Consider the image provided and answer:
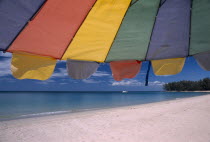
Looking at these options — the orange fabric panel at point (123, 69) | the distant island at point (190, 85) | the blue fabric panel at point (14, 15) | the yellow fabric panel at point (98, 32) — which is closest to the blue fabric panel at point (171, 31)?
the orange fabric panel at point (123, 69)

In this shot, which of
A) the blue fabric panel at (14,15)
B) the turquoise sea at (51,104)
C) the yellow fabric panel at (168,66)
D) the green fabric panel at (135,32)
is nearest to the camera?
the blue fabric panel at (14,15)

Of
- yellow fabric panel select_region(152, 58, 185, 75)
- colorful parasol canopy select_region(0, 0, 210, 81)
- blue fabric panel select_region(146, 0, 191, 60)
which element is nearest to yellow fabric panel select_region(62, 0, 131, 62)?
colorful parasol canopy select_region(0, 0, 210, 81)

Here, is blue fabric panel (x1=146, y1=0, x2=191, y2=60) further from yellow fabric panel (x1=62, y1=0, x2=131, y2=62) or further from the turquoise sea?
the turquoise sea

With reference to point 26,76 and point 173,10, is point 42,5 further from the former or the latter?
point 173,10

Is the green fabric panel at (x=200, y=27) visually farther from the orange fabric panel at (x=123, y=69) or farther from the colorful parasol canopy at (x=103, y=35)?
the orange fabric panel at (x=123, y=69)

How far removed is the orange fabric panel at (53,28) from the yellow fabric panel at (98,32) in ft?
0.27

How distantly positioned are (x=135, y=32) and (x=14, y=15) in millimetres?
1311

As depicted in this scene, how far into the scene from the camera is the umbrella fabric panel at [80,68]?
7.70 feet

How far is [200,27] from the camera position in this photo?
1957 millimetres

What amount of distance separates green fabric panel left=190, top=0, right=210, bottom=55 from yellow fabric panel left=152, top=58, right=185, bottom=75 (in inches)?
9.6

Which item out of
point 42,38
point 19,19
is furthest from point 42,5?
point 42,38

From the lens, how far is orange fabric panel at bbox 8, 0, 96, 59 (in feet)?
5.26

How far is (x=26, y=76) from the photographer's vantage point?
203cm

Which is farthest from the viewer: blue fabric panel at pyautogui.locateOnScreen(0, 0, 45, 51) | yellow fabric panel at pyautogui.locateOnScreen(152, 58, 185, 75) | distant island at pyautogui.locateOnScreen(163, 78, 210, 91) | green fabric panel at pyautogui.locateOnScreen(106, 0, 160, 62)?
distant island at pyautogui.locateOnScreen(163, 78, 210, 91)
